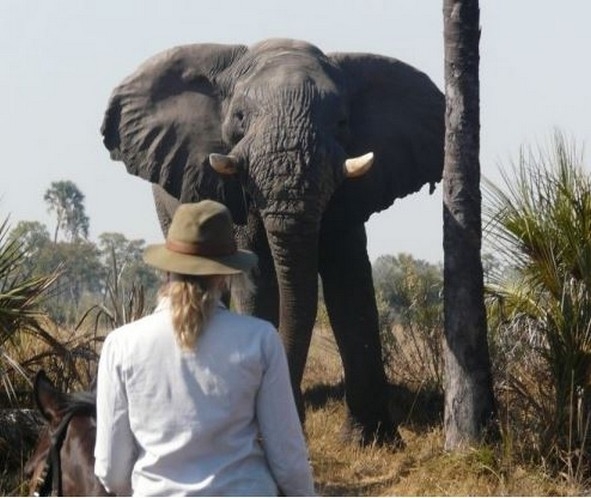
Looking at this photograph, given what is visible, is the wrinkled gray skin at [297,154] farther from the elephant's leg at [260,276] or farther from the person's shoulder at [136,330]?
the person's shoulder at [136,330]

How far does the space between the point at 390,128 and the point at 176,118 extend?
64.1 inches

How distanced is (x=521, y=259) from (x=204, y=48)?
3.27 metres

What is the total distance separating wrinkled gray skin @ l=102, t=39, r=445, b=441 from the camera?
11227 millimetres

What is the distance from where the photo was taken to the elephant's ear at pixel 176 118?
40.5ft

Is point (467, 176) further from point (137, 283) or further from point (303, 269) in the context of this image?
point (137, 283)

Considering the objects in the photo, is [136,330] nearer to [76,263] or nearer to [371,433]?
[371,433]

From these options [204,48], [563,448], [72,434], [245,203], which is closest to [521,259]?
[563,448]

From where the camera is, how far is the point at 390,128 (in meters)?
12.7

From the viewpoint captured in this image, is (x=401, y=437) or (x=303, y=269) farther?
(x=401, y=437)

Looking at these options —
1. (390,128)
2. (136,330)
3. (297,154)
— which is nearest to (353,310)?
(390,128)

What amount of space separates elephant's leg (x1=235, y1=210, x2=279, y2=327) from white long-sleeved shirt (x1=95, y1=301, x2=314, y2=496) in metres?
7.17

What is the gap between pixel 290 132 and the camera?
37.4ft

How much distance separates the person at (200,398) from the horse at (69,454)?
1.65ft

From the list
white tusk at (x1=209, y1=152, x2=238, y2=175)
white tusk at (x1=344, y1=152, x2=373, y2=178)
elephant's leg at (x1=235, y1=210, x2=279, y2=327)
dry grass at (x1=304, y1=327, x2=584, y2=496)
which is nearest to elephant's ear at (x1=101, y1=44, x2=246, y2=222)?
elephant's leg at (x1=235, y1=210, x2=279, y2=327)
